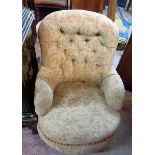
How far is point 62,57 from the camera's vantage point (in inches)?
62.8

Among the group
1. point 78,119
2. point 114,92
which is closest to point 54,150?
point 78,119

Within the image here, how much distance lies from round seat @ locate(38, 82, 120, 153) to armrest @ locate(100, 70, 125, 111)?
41 millimetres

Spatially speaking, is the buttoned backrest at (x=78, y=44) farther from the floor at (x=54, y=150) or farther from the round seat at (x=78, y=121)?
the floor at (x=54, y=150)

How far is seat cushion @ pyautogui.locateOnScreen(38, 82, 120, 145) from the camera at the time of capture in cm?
129

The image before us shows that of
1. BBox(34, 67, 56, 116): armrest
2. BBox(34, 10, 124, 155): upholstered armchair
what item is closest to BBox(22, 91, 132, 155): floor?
BBox(34, 10, 124, 155): upholstered armchair

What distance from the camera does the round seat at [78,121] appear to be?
1.29 metres

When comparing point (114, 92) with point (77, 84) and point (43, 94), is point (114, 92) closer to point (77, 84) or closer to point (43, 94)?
point (77, 84)

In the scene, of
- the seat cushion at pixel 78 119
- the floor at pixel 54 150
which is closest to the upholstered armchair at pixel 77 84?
the seat cushion at pixel 78 119

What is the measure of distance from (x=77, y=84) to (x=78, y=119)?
0.38 meters

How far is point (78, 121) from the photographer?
4.41 feet
